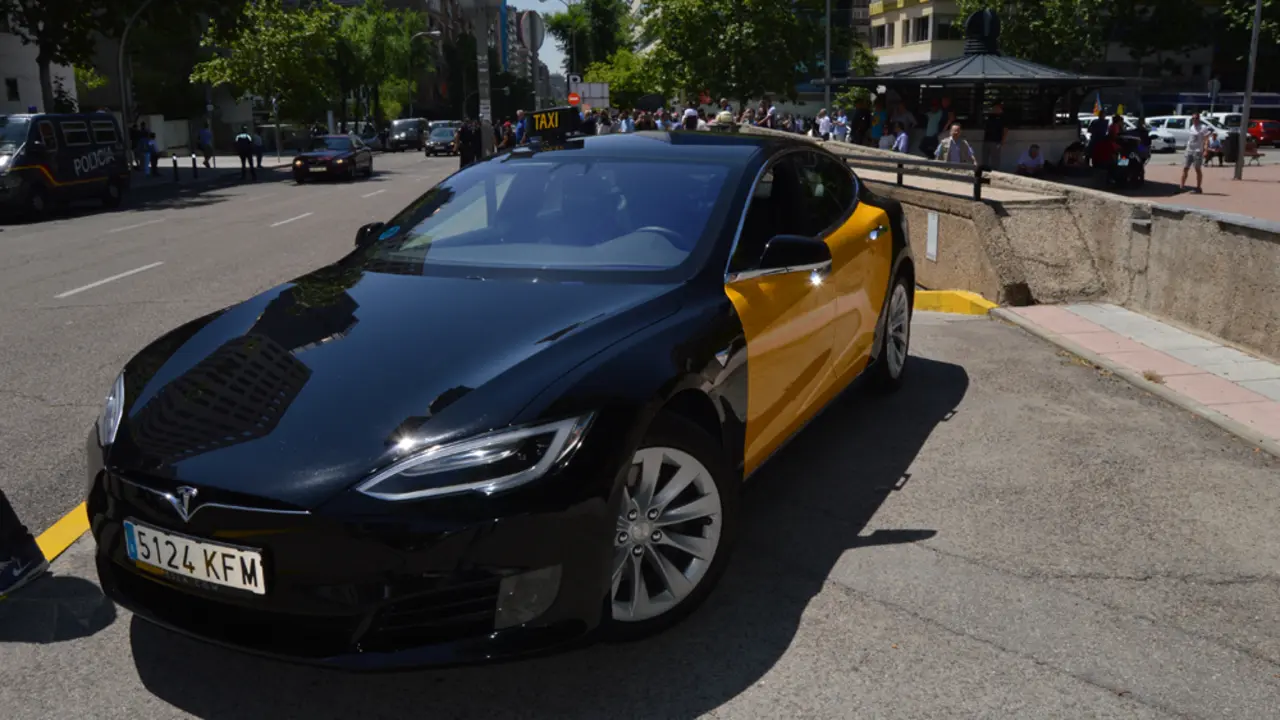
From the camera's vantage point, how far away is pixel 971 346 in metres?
7.99

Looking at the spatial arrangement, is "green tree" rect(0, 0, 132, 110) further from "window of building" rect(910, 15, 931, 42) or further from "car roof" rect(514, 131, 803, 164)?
"window of building" rect(910, 15, 931, 42)

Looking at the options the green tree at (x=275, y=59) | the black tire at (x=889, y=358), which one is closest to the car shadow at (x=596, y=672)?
the black tire at (x=889, y=358)

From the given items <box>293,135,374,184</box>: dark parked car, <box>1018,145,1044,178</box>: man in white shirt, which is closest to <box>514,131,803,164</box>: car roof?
<box>1018,145,1044,178</box>: man in white shirt

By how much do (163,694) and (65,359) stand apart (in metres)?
5.43

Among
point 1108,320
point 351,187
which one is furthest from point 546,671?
point 351,187

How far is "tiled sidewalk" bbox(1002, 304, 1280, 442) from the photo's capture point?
6406 millimetres

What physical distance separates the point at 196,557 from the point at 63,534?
73.1 inches

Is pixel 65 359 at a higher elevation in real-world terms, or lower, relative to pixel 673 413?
lower

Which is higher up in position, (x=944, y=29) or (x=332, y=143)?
(x=944, y=29)

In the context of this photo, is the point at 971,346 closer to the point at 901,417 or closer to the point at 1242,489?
the point at 901,417

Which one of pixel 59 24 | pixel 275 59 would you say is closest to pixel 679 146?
pixel 59 24

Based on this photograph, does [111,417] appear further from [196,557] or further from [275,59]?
[275,59]

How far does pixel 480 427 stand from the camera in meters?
3.02

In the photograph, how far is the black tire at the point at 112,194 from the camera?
24.3 m
